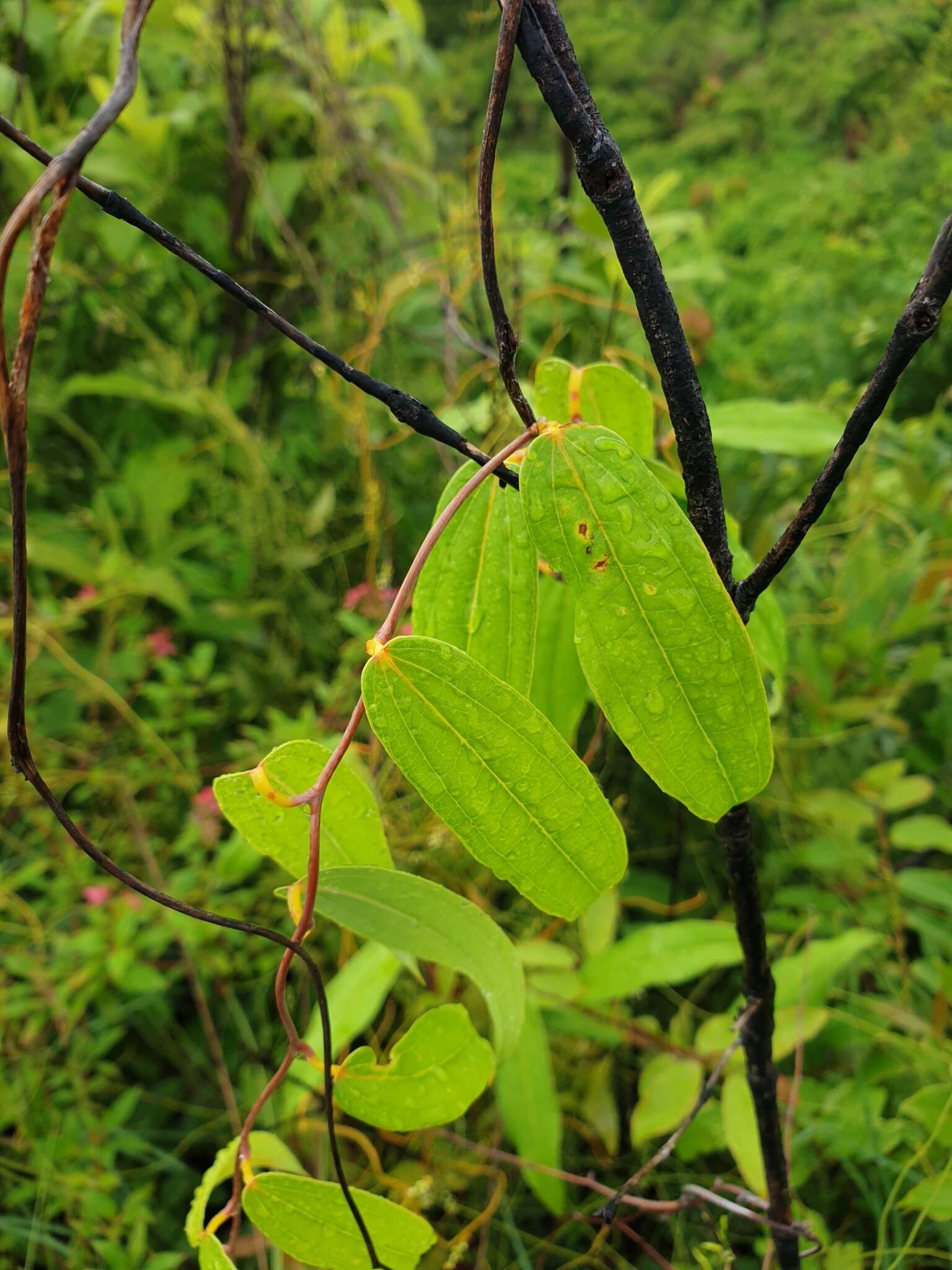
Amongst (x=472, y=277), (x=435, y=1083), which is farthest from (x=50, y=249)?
(x=472, y=277)

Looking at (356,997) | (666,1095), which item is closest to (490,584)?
(356,997)

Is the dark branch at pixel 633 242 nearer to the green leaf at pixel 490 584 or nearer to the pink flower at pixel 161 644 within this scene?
the green leaf at pixel 490 584

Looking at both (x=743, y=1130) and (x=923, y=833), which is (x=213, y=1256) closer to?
(x=743, y=1130)

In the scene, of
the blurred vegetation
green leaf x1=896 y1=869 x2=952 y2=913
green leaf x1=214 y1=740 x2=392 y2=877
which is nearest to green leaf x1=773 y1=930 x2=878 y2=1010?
the blurred vegetation

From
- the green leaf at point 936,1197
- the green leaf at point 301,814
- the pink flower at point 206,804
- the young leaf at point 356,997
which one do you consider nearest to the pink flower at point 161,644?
the pink flower at point 206,804

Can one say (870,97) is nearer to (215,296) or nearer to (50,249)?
(215,296)

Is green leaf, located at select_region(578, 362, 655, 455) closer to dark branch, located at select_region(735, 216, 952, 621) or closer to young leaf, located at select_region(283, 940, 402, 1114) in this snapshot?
dark branch, located at select_region(735, 216, 952, 621)
